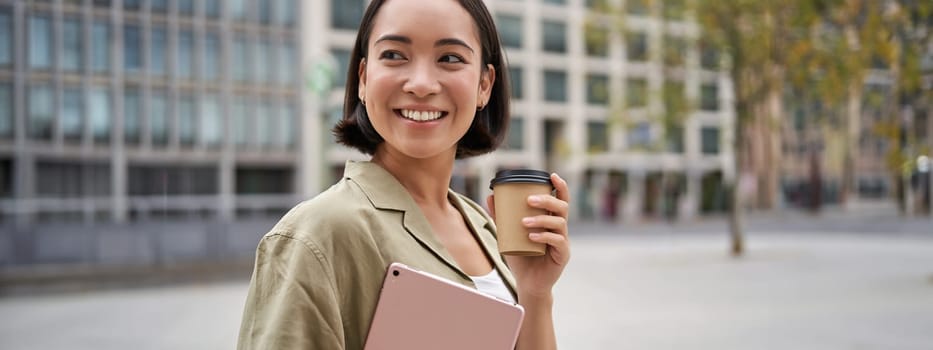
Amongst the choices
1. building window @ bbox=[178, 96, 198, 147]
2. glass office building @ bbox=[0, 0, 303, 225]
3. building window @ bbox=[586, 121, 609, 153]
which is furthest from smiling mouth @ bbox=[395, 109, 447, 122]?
building window @ bbox=[586, 121, 609, 153]

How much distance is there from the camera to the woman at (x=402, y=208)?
1.46 meters

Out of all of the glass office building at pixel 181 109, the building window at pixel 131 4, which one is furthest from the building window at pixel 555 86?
the building window at pixel 131 4

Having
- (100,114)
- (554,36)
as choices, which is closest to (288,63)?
(100,114)

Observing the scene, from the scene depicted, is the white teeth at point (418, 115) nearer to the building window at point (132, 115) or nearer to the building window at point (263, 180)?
the building window at point (132, 115)

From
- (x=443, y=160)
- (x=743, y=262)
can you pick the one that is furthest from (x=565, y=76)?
(x=443, y=160)

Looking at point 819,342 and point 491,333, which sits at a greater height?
point 491,333

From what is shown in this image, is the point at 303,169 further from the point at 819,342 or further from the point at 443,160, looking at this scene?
the point at 443,160

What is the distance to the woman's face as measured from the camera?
1.66 m

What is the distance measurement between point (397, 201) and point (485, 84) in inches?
15.2

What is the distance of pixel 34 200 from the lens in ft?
108

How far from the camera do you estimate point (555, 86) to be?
4788 cm

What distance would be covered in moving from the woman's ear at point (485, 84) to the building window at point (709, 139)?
172 ft

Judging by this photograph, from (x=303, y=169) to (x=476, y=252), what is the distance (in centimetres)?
3903

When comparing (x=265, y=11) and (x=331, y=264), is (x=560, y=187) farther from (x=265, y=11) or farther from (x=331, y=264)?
(x=265, y=11)
